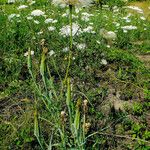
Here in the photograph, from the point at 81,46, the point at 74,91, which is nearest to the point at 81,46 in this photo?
the point at 81,46

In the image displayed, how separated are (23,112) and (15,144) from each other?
1.25 feet

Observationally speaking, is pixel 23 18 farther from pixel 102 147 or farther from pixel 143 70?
pixel 102 147

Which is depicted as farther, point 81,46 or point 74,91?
point 81,46

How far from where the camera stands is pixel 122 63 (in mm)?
5797

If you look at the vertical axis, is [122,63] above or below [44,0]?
above

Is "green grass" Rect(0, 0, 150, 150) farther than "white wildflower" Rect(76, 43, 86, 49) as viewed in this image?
No

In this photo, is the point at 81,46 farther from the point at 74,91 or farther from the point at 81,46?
the point at 74,91

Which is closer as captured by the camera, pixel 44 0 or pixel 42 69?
pixel 42 69

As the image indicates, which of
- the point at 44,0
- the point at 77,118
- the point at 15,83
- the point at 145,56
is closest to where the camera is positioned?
the point at 77,118

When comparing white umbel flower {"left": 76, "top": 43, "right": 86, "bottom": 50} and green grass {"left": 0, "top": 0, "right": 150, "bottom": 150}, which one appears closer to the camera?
green grass {"left": 0, "top": 0, "right": 150, "bottom": 150}

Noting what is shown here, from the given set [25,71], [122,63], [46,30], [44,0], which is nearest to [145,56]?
[122,63]

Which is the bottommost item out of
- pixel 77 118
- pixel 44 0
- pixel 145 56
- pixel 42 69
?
pixel 44 0

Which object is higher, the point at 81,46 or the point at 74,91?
the point at 74,91

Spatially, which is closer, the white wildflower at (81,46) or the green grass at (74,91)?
the green grass at (74,91)
